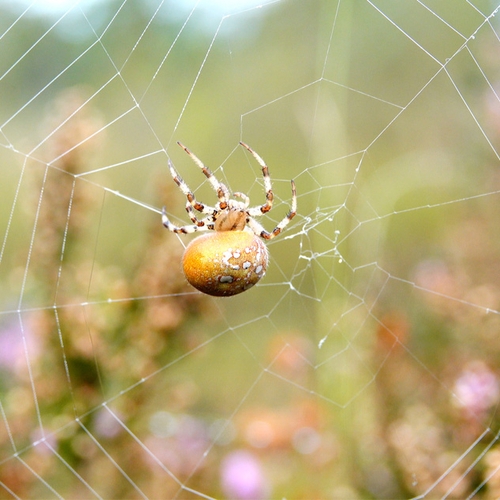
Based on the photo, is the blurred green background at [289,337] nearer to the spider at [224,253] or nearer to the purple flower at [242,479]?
the purple flower at [242,479]

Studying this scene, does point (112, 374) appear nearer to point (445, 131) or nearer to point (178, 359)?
point (178, 359)

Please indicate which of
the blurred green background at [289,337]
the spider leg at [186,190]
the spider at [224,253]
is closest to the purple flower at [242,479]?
the blurred green background at [289,337]

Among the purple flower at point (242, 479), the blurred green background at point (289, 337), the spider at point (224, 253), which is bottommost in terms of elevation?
the purple flower at point (242, 479)

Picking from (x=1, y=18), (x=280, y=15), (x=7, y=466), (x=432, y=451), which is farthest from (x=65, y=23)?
(x=432, y=451)

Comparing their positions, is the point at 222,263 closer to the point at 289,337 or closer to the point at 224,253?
the point at 224,253

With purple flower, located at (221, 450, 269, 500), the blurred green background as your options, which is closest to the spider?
the blurred green background


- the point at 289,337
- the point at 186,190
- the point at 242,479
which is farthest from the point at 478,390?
the point at 186,190

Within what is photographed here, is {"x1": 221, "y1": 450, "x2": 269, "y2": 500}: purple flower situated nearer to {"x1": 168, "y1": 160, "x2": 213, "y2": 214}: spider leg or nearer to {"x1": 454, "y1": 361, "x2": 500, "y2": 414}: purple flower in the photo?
{"x1": 454, "y1": 361, "x2": 500, "y2": 414}: purple flower
